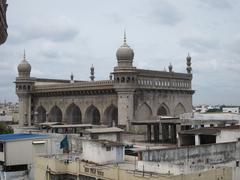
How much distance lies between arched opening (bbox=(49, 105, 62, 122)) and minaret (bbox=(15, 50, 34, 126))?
9.75ft

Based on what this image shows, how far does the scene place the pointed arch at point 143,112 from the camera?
46.9 meters

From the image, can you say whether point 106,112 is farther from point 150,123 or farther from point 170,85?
point 150,123

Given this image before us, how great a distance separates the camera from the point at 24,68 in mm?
56344

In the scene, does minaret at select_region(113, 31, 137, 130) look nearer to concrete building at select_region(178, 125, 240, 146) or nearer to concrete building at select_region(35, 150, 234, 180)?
concrete building at select_region(178, 125, 240, 146)

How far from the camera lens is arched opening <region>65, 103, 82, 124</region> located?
2117 inches

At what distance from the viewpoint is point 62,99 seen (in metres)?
54.2

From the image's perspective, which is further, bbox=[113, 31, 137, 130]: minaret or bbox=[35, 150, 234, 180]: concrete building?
bbox=[113, 31, 137, 130]: minaret

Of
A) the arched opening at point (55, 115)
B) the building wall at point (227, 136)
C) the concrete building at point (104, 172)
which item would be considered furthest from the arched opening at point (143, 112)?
the concrete building at point (104, 172)

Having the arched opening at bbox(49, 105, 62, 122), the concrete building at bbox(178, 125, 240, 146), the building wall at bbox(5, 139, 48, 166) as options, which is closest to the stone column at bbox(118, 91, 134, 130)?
the arched opening at bbox(49, 105, 62, 122)

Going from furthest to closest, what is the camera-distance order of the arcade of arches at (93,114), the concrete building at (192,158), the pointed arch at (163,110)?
the pointed arch at (163,110) → the arcade of arches at (93,114) → the concrete building at (192,158)

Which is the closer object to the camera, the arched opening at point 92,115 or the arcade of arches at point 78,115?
the arcade of arches at point 78,115

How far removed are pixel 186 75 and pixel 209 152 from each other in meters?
30.5

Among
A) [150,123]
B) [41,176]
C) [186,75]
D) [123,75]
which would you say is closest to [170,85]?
[186,75]

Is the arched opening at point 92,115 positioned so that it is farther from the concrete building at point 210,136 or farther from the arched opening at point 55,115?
the concrete building at point 210,136
